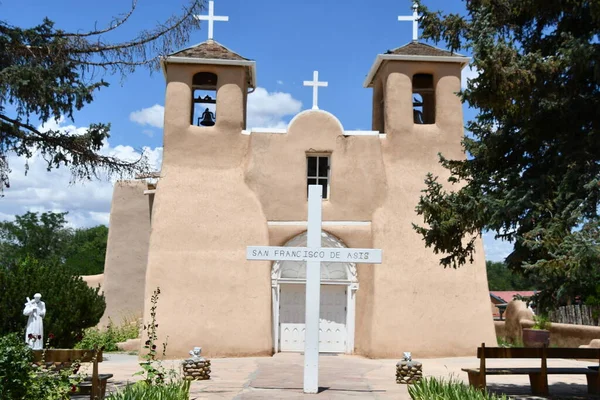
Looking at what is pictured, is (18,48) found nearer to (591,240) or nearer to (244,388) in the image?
(244,388)

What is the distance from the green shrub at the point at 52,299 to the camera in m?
15.9

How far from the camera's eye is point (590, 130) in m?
9.49

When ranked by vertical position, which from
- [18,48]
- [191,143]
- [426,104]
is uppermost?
[426,104]

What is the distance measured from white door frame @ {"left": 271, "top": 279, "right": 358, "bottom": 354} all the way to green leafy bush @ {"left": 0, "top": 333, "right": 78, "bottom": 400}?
35.1 feet

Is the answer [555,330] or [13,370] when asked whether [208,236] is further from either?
[13,370]

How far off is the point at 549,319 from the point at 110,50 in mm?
16725

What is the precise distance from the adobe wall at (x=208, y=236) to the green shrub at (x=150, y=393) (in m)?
8.52

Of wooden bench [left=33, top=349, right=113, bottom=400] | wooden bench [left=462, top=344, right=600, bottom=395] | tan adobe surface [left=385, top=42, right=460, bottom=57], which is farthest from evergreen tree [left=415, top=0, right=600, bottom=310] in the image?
tan adobe surface [left=385, top=42, right=460, bottom=57]

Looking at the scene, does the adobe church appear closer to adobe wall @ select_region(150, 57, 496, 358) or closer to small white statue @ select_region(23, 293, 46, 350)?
adobe wall @ select_region(150, 57, 496, 358)

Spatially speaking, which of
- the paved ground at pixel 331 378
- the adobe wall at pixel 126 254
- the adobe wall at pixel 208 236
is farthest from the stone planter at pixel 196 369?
the adobe wall at pixel 126 254

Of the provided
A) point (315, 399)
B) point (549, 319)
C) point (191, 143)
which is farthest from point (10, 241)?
point (315, 399)

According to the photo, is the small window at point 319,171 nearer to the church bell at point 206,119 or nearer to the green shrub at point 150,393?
the church bell at point 206,119

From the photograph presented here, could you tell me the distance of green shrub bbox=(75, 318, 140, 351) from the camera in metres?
20.7

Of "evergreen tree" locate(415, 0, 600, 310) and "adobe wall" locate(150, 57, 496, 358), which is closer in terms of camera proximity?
"evergreen tree" locate(415, 0, 600, 310)
